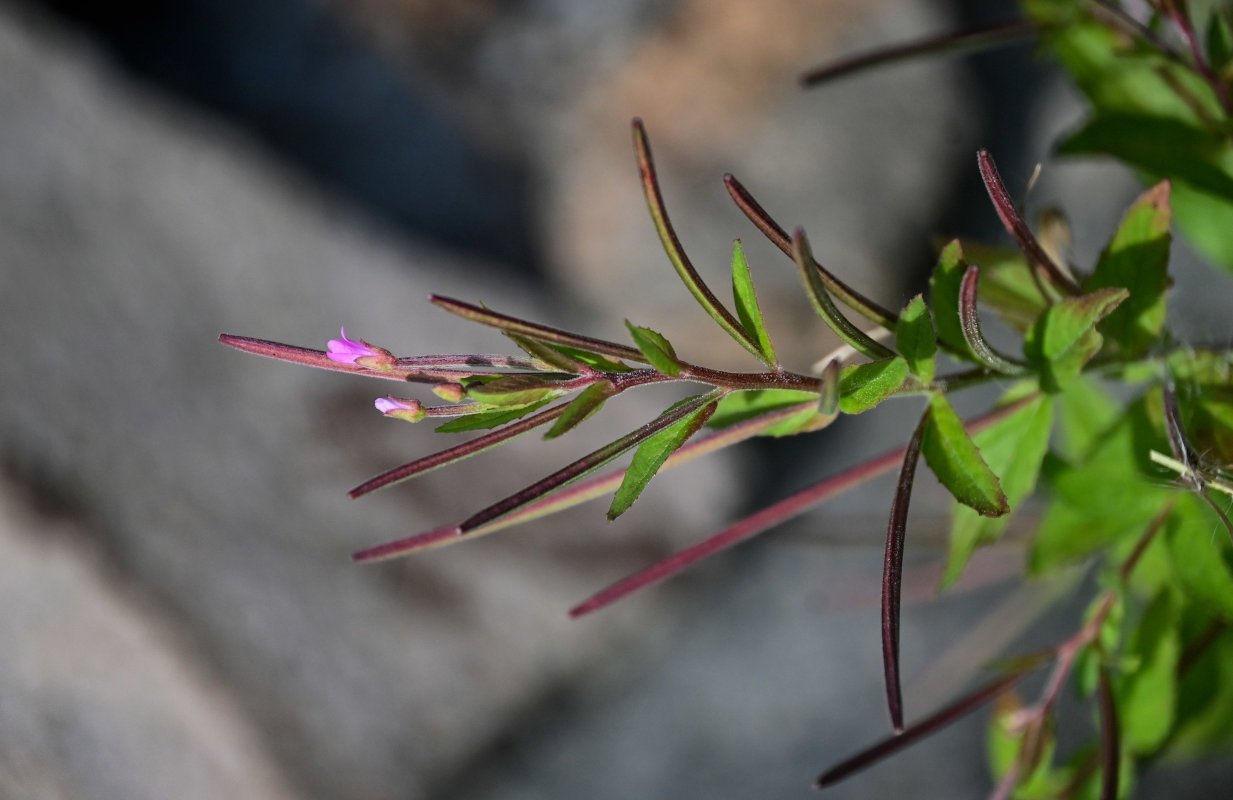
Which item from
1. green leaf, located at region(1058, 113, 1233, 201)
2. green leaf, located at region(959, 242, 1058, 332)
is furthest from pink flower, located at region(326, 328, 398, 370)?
green leaf, located at region(1058, 113, 1233, 201)

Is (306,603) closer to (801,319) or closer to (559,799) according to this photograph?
(559,799)

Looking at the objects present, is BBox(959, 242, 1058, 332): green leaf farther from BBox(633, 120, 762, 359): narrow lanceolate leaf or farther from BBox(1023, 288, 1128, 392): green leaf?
BBox(633, 120, 762, 359): narrow lanceolate leaf

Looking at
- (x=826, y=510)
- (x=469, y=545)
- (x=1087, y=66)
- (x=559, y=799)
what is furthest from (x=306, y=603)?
(x=1087, y=66)

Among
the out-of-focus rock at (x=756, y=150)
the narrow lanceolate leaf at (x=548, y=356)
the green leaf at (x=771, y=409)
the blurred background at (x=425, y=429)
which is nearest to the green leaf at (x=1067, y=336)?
the green leaf at (x=771, y=409)

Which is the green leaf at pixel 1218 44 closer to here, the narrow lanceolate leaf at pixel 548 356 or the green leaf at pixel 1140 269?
the green leaf at pixel 1140 269

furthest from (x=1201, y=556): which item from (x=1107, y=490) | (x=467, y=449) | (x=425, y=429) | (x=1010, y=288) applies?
(x=425, y=429)
